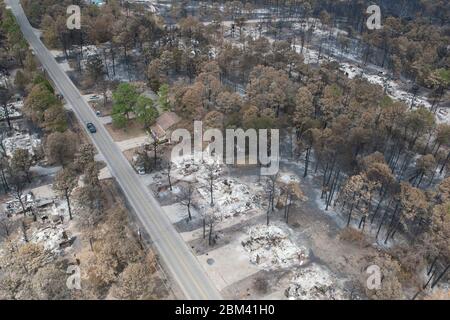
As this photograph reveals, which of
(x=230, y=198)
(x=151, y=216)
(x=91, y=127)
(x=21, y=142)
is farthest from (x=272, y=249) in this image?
(x=21, y=142)

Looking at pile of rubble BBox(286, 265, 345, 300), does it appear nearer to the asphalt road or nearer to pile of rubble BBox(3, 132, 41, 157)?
the asphalt road

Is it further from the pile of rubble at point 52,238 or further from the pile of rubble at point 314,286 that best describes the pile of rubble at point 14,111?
the pile of rubble at point 314,286

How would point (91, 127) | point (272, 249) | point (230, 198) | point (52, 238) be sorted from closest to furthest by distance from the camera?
point (272, 249) → point (52, 238) → point (230, 198) → point (91, 127)

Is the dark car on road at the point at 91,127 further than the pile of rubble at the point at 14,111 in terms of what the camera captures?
No

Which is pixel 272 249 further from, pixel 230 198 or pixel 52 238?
pixel 52 238

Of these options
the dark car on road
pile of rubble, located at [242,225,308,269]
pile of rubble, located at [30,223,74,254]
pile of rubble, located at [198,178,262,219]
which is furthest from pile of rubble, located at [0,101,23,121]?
pile of rubble, located at [242,225,308,269]

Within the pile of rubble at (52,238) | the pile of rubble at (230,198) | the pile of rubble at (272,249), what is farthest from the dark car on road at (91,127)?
the pile of rubble at (272,249)
